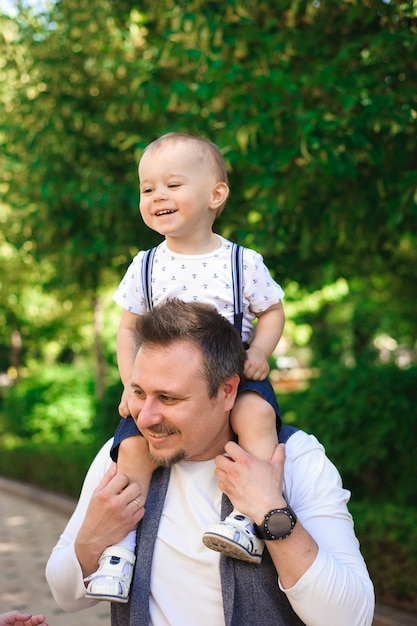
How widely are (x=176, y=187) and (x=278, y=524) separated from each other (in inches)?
43.6

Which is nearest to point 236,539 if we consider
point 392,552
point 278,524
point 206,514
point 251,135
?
point 278,524

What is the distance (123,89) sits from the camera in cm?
835

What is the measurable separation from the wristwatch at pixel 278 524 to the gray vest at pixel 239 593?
185 mm

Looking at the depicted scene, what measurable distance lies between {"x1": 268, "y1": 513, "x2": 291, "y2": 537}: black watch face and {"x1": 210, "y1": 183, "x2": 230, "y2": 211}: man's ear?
106 cm

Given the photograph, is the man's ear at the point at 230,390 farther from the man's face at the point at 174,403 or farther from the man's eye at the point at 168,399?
the man's eye at the point at 168,399

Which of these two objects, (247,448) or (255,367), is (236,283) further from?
(247,448)

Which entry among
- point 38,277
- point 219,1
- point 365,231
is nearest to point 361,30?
point 219,1

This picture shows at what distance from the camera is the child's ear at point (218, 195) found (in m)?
2.63

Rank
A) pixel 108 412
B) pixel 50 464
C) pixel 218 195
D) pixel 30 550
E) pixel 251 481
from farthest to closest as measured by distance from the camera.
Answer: pixel 50 464 < pixel 108 412 < pixel 30 550 < pixel 218 195 < pixel 251 481

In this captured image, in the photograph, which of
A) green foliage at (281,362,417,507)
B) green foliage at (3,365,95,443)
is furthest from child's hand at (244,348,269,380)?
green foliage at (3,365,95,443)

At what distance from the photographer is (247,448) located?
92.4 inches

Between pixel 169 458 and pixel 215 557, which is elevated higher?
pixel 169 458

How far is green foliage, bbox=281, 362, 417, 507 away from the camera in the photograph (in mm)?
7023

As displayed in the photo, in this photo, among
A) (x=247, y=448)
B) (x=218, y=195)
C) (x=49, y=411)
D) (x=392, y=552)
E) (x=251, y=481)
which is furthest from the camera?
Result: (x=49, y=411)
